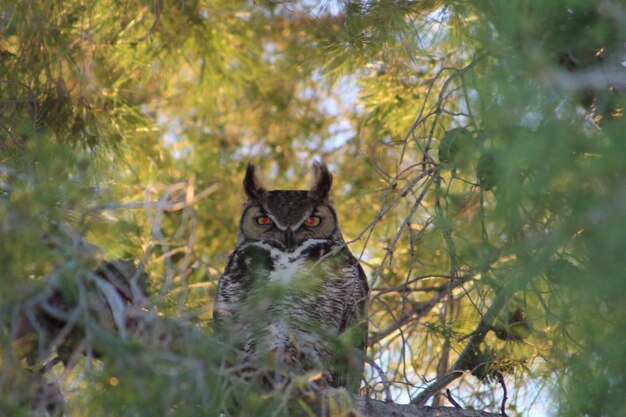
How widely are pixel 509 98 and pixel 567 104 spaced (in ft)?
0.59

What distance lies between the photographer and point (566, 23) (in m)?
2.02

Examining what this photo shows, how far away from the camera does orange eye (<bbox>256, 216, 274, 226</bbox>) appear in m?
2.97

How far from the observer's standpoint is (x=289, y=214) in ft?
9.60

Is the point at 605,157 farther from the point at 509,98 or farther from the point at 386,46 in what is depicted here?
the point at 386,46

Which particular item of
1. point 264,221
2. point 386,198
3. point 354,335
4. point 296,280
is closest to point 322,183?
point 264,221

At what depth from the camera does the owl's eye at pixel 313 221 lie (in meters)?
2.95

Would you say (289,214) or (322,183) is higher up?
(322,183)

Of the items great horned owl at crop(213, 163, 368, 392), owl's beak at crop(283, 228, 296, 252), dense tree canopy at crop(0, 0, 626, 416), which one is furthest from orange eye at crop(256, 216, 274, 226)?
dense tree canopy at crop(0, 0, 626, 416)

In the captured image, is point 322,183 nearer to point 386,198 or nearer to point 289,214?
point 289,214

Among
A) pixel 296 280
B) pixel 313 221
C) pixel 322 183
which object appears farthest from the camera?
pixel 322 183

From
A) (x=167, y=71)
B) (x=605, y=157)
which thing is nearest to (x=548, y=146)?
(x=605, y=157)

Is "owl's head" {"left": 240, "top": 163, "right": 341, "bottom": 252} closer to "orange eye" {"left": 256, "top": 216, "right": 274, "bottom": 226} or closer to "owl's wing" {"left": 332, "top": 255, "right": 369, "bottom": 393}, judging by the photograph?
"orange eye" {"left": 256, "top": 216, "right": 274, "bottom": 226}

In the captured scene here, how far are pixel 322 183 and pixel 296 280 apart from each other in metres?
0.64

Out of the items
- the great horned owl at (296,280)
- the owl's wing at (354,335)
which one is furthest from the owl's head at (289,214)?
the owl's wing at (354,335)
